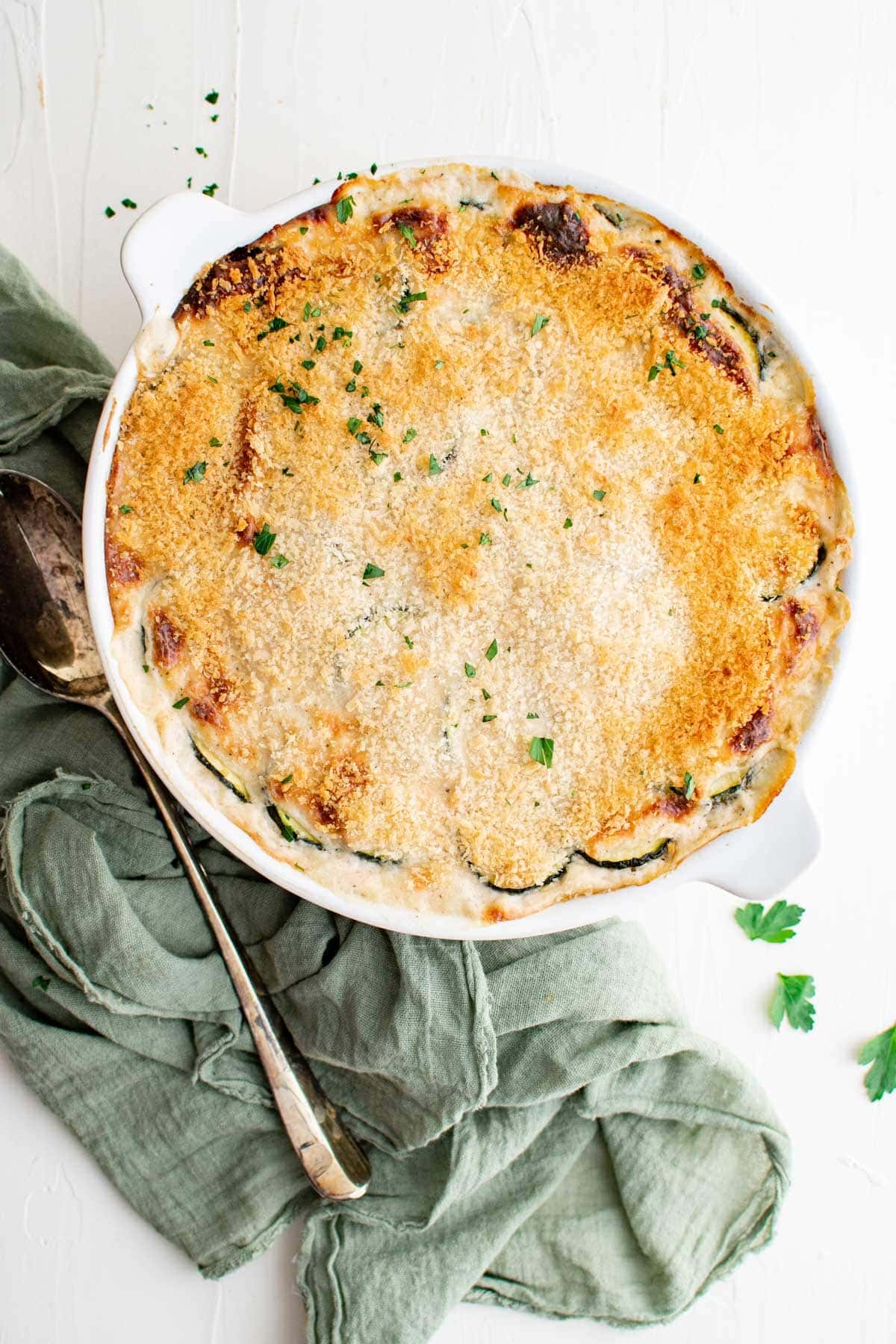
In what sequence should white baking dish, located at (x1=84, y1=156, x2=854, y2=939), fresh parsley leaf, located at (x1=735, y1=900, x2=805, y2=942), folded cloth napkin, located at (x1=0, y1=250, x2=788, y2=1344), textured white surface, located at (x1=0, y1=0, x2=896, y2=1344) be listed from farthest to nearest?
1. fresh parsley leaf, located at (x1=735, y1=900, x2=805, y2=942)
2. textured white surface, located at (x1=0, y1=0, x2=896, y2=1344)
3. folded cloth napkin, located at (x1=0, y1=250, x2=788, y2=1344)
4. white baking dish, located at (x1=84, y1=156, x2=854, y2=939)

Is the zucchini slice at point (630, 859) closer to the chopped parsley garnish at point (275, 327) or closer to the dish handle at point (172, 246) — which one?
the chopped parsley garnish at point (275, 327)

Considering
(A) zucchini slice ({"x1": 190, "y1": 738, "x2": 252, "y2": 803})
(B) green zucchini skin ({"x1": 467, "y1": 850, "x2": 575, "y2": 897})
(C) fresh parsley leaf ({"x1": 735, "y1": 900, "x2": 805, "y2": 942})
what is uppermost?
(A) zucchini slice ({"x1": 190, "y1": 738, "x2": 252, "y2": 803})

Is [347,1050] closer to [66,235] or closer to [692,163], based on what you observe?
[66,235]

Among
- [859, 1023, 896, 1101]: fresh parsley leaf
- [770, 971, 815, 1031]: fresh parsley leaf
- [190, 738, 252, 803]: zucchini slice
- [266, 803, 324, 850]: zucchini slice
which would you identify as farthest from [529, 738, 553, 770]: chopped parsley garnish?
[859, 1023, 896, 1101]: fresh parsley leaf

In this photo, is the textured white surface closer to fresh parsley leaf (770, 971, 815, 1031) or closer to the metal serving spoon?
fresh parsley leaf (770, 971, 815, 1031)

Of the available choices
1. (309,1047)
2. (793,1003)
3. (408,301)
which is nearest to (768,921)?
(793,1003)

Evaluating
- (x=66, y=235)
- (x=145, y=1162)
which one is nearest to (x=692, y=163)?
(x=66, y=235)

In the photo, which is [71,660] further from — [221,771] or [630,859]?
[630,859]
